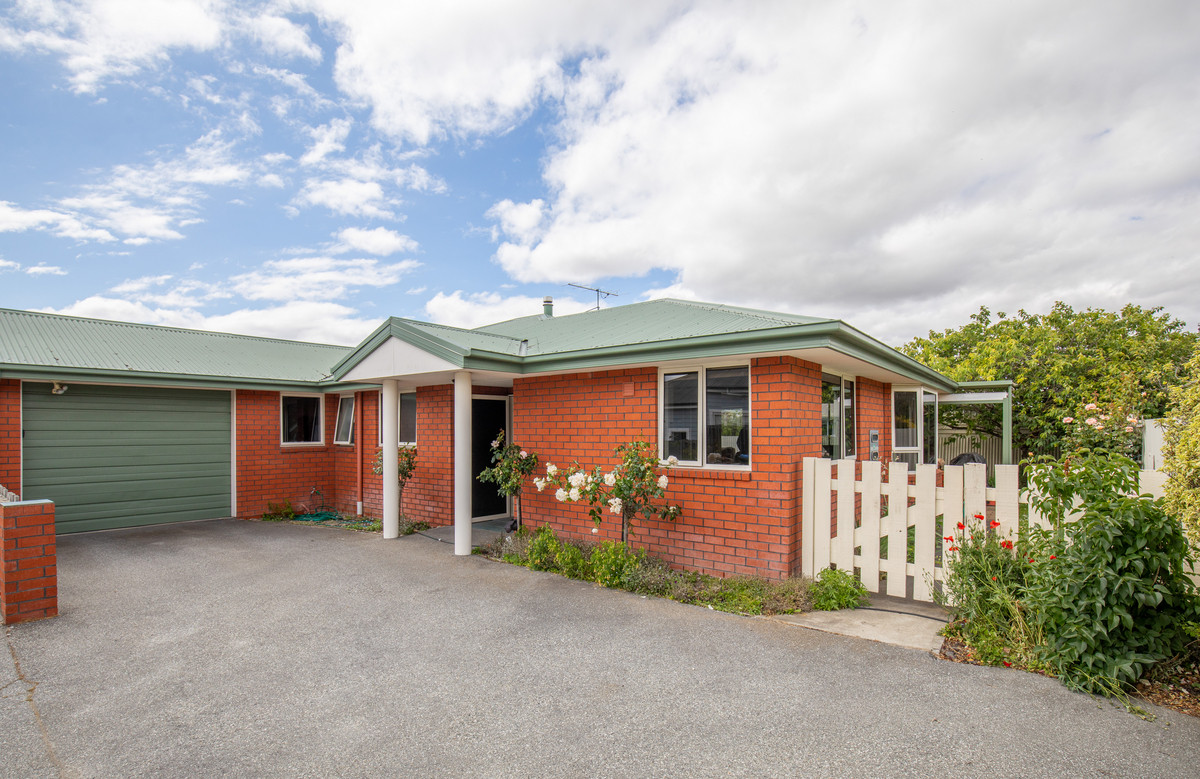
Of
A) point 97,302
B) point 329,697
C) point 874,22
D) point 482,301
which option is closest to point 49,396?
point 329,697

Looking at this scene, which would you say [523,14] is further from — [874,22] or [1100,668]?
[1100,668]

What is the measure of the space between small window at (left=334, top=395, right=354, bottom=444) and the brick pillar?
672cm

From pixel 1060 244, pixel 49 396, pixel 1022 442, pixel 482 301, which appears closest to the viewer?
pixel 49 396

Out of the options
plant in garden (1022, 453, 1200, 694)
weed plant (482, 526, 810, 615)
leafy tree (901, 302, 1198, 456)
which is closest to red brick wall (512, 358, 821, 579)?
weed plant (482, 526, 810, 615)

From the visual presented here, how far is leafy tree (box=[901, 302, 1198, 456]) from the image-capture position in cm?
1366

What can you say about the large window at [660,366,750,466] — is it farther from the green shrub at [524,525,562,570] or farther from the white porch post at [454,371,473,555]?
the white porch post at [454,371,473,555]

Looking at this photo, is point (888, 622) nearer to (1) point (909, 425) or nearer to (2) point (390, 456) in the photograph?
(2) point (390, 456)

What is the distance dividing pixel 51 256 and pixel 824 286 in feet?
66.8

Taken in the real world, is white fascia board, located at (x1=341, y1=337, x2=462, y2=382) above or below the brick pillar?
above

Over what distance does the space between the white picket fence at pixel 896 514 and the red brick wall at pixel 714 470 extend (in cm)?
25

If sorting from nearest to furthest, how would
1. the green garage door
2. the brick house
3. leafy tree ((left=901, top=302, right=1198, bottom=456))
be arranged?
the brick house → the green garage door → leafy tree ((left=901, top=302, right=1198, bottom=456))

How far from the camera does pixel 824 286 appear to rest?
1897cm

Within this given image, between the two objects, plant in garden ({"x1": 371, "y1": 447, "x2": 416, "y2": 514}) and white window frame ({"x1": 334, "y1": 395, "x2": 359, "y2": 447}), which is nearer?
plant in garden ({"x1": 371, "y1": 447, "x2": 416, "y2": 514})

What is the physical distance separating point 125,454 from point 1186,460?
13.8m
